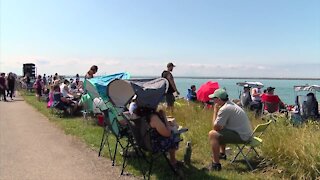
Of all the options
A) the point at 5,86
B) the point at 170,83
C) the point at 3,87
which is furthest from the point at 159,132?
the point at 5,86

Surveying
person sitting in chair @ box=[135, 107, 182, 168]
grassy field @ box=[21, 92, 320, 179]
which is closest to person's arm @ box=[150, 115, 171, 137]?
person sitting in chair @ box=[135, 107, 182, 168]

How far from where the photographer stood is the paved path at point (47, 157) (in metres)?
6.28

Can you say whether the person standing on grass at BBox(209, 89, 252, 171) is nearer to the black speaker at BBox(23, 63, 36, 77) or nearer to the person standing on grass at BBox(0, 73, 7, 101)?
the person standing on grass at BBox(0, 73, 7, 101)

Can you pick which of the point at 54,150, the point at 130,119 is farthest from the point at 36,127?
the point at 130,119

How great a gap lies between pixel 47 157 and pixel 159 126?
8.85 feet

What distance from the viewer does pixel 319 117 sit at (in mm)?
11438

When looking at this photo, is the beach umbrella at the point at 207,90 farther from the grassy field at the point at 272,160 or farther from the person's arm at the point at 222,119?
the person's arm at the point at 222,119

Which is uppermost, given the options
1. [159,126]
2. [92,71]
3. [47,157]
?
[92,71]

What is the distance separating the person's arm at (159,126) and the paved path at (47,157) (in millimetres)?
944

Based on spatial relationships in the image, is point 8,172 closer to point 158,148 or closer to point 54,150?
point 54,150

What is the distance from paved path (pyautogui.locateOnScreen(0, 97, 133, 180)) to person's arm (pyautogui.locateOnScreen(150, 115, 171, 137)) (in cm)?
94

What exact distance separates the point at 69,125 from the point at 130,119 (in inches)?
206

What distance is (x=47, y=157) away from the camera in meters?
7.43

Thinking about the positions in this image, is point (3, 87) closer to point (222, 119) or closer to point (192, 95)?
point (192, 95)
